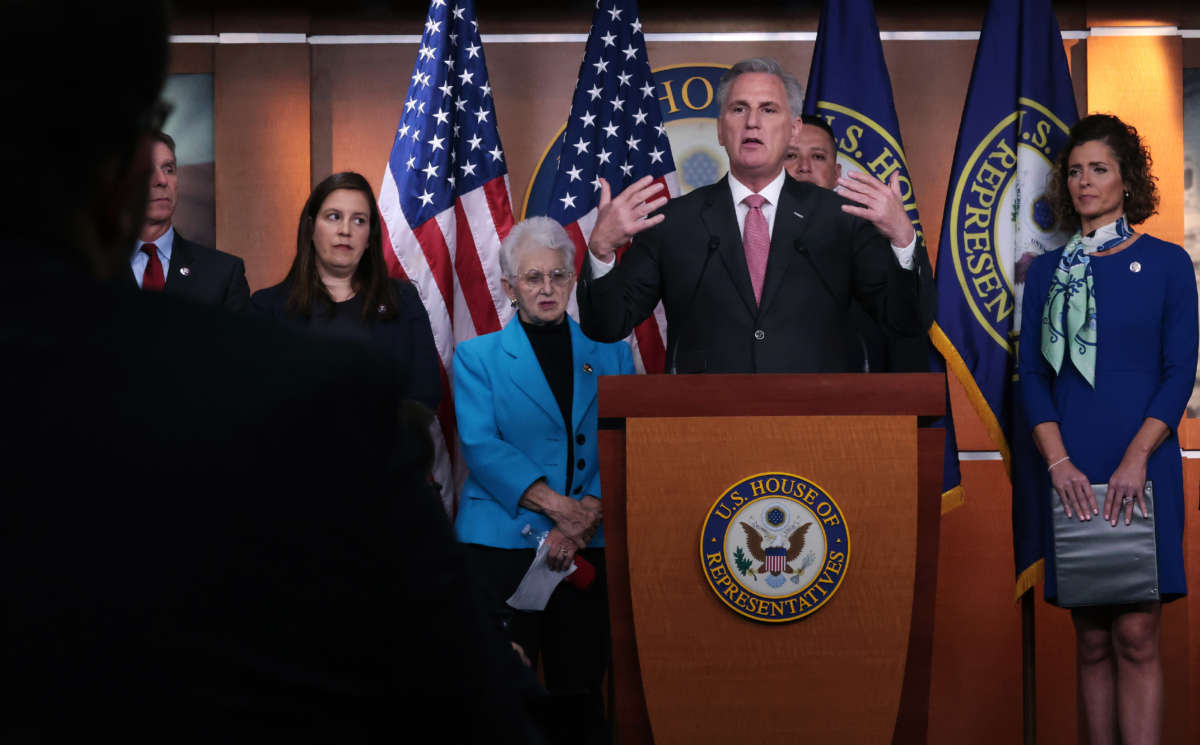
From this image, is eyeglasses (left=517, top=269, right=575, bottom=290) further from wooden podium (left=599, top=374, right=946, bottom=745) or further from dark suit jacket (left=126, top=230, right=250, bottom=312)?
wooden podium (left=599, top=374, right=946, bottom=745)

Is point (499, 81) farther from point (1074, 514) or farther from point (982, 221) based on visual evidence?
point (1074, 514)

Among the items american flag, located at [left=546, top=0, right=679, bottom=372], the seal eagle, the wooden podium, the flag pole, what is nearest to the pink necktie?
the wooden podium

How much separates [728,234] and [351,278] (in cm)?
137

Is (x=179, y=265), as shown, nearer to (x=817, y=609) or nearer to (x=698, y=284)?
(x=698, y=284)

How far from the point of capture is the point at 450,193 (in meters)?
4.04

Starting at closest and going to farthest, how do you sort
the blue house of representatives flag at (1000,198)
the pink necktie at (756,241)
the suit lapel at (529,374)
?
1. the pink necktie at (756,241)
2. the suit lapel at (529,374)
3. the blue house of representatives flag at (1000,198)

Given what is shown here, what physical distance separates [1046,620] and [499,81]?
9.31 feet

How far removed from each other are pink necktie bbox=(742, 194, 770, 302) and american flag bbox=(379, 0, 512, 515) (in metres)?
1.54

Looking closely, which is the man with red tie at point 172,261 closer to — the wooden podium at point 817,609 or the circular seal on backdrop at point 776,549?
the wooden podium at point 817,609

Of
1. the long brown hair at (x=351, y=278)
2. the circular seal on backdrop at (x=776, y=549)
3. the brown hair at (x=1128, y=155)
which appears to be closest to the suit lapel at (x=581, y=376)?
the long brown hair at (x=351, y=278)

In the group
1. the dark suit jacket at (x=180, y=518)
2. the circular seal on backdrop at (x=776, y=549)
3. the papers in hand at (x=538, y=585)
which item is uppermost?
the dark suit jacket at (x=180, y=518)

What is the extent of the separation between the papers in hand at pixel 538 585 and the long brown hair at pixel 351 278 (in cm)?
87

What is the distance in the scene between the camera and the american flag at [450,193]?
3984 mm

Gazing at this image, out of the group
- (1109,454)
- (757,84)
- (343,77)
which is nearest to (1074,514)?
(1109,454)
